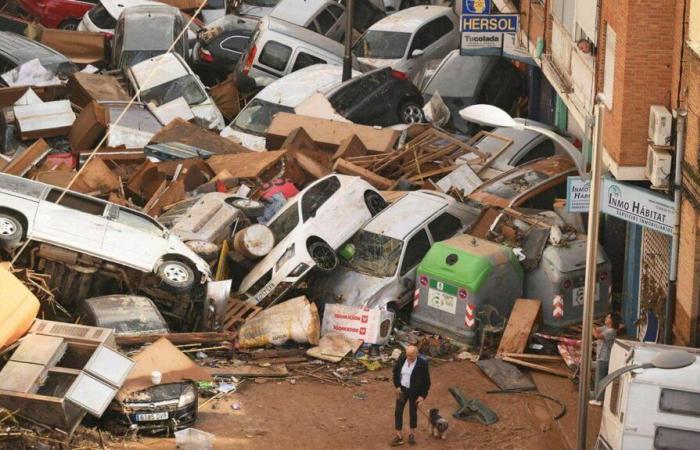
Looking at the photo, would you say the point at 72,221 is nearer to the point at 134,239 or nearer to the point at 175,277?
the point at 134,239

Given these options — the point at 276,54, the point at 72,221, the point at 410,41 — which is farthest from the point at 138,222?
the point at 410,41

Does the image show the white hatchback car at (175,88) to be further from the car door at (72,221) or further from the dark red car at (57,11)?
the car door at (72,221)

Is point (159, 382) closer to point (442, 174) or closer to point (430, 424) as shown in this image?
point (430, 424)

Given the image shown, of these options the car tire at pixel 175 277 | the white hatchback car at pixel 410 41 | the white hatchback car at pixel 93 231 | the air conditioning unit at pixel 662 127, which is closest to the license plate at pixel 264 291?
the white hatchback car at pixel 93 231

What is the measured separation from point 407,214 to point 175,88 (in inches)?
379

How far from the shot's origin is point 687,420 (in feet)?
52.3

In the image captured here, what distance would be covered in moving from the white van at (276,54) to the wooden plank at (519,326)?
12883mm

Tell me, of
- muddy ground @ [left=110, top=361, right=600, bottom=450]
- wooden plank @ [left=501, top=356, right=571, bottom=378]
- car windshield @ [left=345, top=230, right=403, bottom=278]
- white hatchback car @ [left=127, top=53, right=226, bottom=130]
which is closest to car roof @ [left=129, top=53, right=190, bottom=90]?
white hatchback car @ [left=127, top=53, right=226, bottom=130]

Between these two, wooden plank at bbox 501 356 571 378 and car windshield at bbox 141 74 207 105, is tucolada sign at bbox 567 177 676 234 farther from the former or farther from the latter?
car windshield at bbox 141 74 207 105

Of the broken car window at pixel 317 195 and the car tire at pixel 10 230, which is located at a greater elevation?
the car tire at pixel 10 230

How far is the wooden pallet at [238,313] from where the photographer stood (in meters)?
22.0

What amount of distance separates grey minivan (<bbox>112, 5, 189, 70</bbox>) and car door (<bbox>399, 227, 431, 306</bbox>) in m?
12.6

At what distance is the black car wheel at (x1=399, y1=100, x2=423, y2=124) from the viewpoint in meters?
30.8

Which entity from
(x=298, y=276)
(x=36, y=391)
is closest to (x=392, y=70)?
(x=298, y=276)
